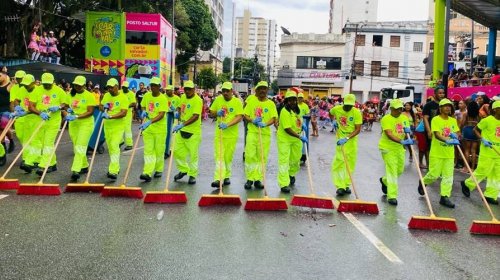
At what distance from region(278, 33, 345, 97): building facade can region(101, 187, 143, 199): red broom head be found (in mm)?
56899

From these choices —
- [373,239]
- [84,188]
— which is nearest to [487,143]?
[373,239]

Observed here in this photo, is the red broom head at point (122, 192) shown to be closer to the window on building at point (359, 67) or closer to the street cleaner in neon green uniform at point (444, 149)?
the street cleaner in neon green uniform at point (444, 149)

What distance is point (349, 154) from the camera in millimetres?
8562

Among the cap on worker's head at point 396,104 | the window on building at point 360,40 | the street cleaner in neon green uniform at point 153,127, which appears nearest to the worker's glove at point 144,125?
the street cleaner in neon green uniform at point 153,127

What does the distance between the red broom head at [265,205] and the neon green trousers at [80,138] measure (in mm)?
3397

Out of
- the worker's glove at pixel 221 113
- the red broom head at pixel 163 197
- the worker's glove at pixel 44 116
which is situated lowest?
the red broom head at pixel 163 197

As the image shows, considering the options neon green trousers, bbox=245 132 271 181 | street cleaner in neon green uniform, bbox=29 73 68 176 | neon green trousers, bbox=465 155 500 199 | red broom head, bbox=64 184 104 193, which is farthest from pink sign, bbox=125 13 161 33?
neon green trousers, bbox=465 155 500 199

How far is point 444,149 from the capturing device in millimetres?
8148

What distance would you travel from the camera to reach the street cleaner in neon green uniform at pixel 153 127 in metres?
9.08

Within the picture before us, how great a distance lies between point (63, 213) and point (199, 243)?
2113 mm

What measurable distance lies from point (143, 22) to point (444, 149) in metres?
28.0

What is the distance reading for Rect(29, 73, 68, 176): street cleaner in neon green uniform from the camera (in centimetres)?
923

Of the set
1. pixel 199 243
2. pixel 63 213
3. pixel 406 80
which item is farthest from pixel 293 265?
pixel 406 80

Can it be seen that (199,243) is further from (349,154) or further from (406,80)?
(406,80)
